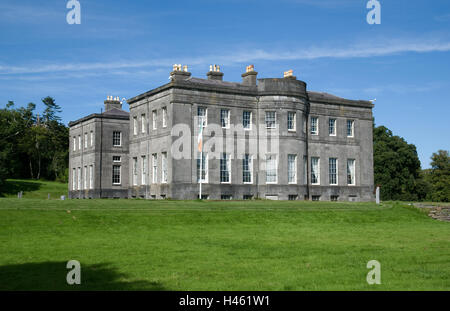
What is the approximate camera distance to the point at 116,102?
60.9m

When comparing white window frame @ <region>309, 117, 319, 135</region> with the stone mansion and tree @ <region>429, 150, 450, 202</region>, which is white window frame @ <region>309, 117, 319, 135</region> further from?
tree @ <region>429, 150, 450, 202</region>

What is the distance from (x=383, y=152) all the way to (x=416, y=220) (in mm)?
44133

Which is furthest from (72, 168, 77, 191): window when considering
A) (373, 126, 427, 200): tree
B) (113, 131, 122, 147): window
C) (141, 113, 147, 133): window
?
(373, 126, 427, 200): tree

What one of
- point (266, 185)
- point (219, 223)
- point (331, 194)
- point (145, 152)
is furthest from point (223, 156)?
point (219, 223)

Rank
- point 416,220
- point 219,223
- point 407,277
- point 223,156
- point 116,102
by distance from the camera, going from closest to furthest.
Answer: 1. point 407,277
2. point 219,223
3. point 416,220
4. point 223,156
5. point 116,102

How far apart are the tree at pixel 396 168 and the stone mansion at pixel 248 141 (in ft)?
71.6

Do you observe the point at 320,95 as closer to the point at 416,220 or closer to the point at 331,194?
the point at 331,194

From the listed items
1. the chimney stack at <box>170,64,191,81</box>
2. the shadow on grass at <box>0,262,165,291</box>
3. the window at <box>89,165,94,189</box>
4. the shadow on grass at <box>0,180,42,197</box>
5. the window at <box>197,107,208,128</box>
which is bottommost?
the shadow on grass at <box>0,262,165,291</box>

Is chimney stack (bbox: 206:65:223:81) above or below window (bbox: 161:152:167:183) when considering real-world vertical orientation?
above

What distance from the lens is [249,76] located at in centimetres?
4819

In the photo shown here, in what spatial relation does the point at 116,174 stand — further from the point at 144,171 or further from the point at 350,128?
the point at 350,128

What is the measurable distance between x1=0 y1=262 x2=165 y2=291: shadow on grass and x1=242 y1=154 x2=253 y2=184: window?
3324 centimetres

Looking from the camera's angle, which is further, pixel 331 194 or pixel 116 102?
pixel 116 102

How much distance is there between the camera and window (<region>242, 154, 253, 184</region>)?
46184 millimetres
